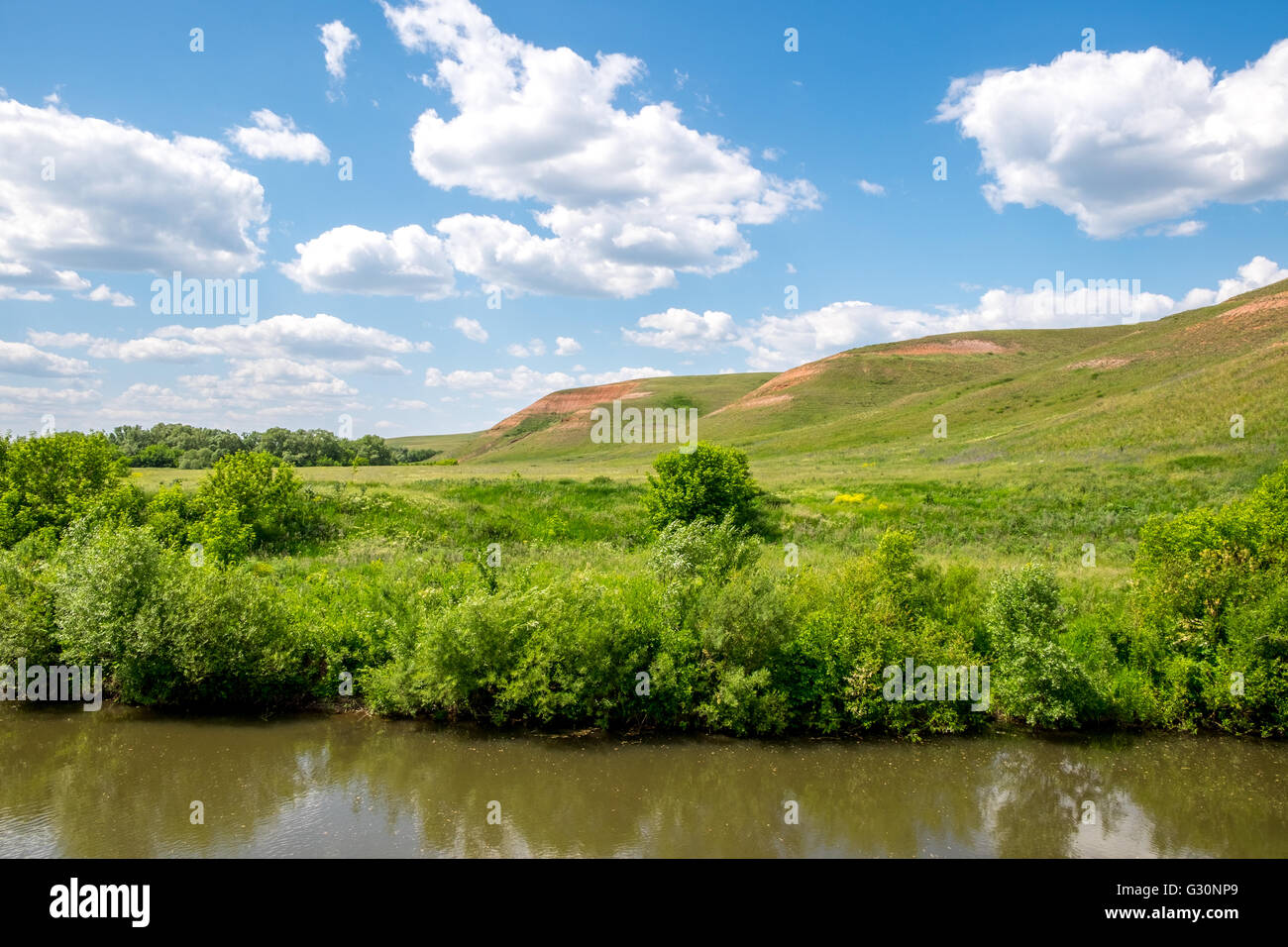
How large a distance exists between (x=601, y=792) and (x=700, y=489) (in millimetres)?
Answer: 22297

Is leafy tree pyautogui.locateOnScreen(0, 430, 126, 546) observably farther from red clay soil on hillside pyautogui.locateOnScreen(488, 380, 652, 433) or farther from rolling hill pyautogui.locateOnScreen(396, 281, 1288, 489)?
red clay soil on hillside pyautogui.locateOnScreen(488, 380, 652, 433)

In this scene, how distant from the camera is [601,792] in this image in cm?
1753

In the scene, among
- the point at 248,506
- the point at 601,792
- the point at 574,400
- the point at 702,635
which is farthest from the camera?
the point at 574,400

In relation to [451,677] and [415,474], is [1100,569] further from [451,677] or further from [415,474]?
[415,474]

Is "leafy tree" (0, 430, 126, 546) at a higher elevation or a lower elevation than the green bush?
higher

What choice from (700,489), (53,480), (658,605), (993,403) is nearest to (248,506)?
(53,480)

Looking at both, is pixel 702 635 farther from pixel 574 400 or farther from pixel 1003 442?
pixel 574 400

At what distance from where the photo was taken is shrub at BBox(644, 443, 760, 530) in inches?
1517

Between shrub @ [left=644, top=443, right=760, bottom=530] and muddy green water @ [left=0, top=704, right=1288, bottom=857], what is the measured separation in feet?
62.4

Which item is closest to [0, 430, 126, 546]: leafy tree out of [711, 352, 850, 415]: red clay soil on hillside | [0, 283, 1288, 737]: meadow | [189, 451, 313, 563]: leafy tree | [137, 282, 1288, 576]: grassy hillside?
[0, 283, 1288, 737]: meadow

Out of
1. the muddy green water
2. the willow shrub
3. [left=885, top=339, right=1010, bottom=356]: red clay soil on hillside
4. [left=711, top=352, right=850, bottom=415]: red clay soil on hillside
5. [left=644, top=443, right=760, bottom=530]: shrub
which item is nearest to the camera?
the muddy green water

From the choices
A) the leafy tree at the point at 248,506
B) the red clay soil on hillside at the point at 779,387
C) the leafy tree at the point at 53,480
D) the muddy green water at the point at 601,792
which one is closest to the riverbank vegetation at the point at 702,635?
the muddy green water at the point at 601,792

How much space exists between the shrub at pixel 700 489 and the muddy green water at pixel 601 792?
19005 mm

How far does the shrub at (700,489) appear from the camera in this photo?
3853 cm
